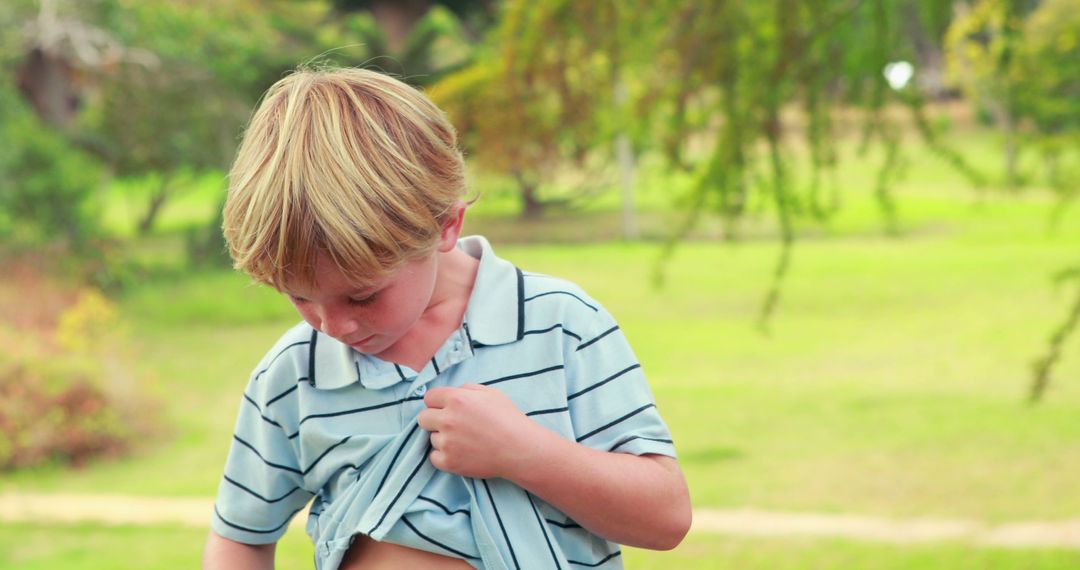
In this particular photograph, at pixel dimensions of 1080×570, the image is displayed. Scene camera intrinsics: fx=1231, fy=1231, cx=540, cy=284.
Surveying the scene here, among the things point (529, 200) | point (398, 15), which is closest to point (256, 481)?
point (398, 15)

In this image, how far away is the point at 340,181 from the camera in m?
1.17

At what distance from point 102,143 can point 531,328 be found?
13.8m

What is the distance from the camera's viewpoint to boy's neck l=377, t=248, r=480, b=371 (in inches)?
52.4

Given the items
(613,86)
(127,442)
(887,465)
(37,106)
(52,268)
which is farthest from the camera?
(37,106)

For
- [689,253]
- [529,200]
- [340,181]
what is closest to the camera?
[340,181]

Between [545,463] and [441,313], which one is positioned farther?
[441,313]

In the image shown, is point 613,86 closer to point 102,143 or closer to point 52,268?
point 52,268

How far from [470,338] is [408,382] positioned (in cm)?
8

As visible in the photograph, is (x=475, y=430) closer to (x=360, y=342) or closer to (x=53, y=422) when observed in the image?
(x=360, y=342)

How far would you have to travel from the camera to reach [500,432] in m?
1.20

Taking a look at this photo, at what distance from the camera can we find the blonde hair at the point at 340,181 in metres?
1.17

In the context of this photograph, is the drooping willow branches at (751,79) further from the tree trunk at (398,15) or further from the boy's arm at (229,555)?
the tree trunk at (398,15)

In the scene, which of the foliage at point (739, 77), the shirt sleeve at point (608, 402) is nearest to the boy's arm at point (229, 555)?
the shirt sleeve at point (608, 402)

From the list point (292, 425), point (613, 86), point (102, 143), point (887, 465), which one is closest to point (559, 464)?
point (292, 425)
